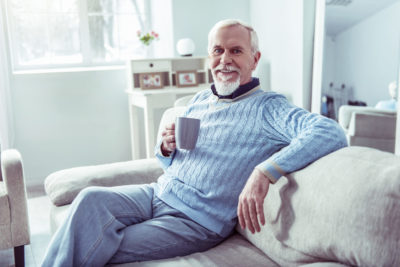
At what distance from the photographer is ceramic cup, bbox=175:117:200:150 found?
1.37 meters

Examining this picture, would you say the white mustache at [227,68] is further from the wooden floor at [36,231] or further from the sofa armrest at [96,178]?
the wooden floor at [36,231]

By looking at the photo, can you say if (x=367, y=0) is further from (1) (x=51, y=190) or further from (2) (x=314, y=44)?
(1) (x=51, y=190)

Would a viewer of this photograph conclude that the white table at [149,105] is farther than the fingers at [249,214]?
Yes

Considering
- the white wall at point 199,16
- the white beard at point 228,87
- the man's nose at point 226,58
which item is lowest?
the white beard at point 228,87

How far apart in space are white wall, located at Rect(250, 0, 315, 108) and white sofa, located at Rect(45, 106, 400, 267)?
2014 millimetres

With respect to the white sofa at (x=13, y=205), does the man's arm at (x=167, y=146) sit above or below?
above

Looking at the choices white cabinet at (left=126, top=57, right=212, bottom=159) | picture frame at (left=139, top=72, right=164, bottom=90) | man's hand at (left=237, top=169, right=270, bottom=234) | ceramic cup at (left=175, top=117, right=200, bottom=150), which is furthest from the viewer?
picture frame at (left=139, top=72, right=164, bottom=90)

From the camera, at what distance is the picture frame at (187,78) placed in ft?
11.4

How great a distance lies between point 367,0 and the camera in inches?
98.5

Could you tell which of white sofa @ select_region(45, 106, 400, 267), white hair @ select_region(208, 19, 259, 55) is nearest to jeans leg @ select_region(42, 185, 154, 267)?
white sofa @ select_region(45, 106, 400, 267)

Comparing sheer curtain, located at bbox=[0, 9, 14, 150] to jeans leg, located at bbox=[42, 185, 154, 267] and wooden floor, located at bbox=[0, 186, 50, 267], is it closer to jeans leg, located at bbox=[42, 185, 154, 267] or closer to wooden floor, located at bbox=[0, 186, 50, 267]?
wooden floor, located at bbox=[0, 186, 50, 267]

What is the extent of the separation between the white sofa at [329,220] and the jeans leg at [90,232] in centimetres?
10

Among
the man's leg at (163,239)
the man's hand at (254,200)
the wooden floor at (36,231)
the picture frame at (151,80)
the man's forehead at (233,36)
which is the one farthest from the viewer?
the picture frame at (151,80)

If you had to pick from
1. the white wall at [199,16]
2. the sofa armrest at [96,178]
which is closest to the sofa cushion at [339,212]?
the sofa armrest at [96,178]
